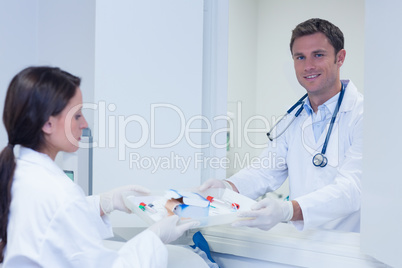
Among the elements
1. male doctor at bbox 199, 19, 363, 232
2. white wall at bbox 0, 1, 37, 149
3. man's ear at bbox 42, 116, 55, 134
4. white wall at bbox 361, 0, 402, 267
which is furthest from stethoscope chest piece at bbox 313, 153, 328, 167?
white wall at bbox 0, 1, 37, 149

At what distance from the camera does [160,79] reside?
1.52 metres

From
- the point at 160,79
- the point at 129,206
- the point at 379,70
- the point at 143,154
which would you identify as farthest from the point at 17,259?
the point at 379,70

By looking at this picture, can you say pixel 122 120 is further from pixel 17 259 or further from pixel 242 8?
pixel 242 8

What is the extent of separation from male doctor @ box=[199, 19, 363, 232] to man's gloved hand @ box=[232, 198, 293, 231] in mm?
81

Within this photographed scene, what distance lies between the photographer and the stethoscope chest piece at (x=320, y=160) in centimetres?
165

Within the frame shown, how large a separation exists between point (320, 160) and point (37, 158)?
112cm

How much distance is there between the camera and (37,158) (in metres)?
0.95

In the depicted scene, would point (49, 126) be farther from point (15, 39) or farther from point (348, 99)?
point (348, 99)

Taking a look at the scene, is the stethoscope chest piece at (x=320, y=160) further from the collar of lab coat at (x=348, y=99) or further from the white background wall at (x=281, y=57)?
the white background wall at (x=281, y=57)

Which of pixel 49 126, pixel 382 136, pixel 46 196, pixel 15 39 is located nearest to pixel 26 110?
pixel 49 126

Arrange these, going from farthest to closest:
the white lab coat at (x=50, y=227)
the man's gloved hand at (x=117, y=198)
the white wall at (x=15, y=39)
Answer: the white wall at (x=15, y=39), the man's gloved hand at (x=117, y=198), the white lab coat at (x=50, y=227)

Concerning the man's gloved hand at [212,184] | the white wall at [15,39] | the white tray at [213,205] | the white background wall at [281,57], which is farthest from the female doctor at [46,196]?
the white wall at [15,39]

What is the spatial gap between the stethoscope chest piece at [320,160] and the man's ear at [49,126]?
1.08 m

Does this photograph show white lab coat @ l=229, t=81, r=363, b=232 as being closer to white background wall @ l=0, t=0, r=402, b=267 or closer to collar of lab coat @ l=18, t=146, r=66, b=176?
white background wall @ l=0, t=0, r=402, b=267
